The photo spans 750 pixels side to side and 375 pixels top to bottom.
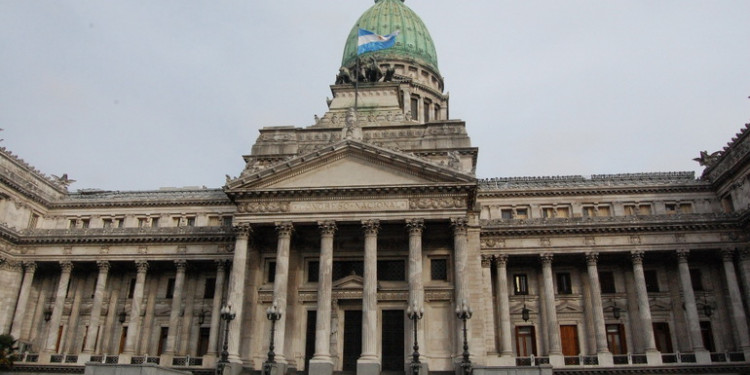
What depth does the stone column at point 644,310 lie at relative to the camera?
42.4 metres

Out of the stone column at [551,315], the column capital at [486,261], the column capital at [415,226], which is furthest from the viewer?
the column capital at [486,261]

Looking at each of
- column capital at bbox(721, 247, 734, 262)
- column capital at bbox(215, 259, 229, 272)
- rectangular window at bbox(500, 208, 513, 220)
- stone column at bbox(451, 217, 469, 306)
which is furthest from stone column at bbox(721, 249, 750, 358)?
column capital at bbox(215, 259, 229, 272)

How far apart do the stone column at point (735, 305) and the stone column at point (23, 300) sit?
52864mm

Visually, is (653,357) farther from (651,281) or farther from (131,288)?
(131,288)

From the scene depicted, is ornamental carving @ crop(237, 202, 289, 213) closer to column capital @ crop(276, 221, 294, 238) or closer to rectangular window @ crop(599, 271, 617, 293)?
column capital @ crop(276, 221, 294, 238)

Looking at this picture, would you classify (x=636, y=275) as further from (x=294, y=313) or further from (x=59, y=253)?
(x=59, y=253)

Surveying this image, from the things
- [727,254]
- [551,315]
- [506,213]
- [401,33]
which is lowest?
[551,315]

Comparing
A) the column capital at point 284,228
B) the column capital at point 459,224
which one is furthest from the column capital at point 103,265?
the column capital at point 459,224

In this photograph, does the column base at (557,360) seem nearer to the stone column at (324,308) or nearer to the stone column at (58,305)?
the stone column at (324,308)

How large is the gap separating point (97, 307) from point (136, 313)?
3277mm

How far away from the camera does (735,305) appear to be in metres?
43.1

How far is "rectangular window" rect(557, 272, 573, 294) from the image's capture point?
157ft

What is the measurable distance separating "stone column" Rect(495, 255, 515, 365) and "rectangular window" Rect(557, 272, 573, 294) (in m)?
4.19

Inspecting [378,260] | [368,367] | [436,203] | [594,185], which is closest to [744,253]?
[594,185]
